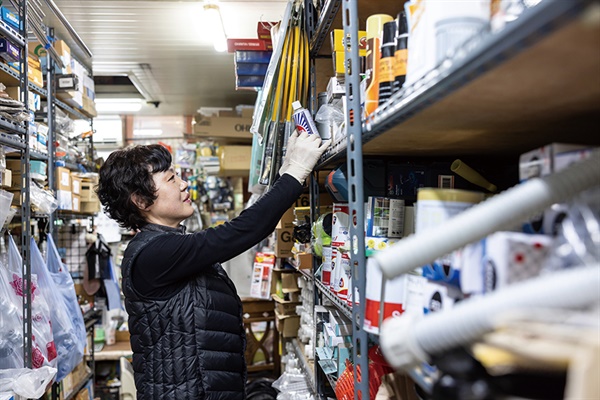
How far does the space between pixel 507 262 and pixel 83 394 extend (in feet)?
13.1

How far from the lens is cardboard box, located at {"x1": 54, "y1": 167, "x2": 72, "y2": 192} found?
11.7 ft

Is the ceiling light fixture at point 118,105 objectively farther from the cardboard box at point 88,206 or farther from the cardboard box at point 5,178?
the cardboard box at point 5,178

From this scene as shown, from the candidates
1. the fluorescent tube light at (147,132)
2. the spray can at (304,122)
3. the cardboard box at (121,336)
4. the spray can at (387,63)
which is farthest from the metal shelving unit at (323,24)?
the fluorescent tube light at (147,132)

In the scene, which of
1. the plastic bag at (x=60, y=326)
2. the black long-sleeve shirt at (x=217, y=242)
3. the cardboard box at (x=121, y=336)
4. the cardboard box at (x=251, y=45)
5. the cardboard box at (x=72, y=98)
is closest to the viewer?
the black long-sleeve shirt at (x=217, y=242)

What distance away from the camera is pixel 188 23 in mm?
4566

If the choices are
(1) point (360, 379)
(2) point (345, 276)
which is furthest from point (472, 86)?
(2) point (345, 276)

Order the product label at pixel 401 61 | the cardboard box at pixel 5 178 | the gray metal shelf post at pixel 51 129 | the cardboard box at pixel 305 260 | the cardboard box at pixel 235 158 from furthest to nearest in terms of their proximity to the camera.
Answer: the cardboard box at pixel 235 158, the gray metal shelf post at pixel 51 129, the cardboard box at pixel 5 178, the cardboard box at pixel 305 260, the product label at pixel 401 61

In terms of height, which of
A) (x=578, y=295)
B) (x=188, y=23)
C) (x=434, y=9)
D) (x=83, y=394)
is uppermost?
(x=188, y=23)

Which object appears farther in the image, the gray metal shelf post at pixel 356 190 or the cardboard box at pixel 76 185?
the cardboard box at pixel 76 185

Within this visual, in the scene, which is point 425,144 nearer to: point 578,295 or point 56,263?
point 578,295

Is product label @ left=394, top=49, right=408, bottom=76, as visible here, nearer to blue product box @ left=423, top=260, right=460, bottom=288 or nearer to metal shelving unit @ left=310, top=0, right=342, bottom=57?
blue product box @ left=423, top=260, right=460, bottom=288

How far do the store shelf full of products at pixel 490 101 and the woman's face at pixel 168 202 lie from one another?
3.00 ft

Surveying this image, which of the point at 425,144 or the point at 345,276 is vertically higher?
Result: the point at 425,144

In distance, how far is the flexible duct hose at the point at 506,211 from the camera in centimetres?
59
